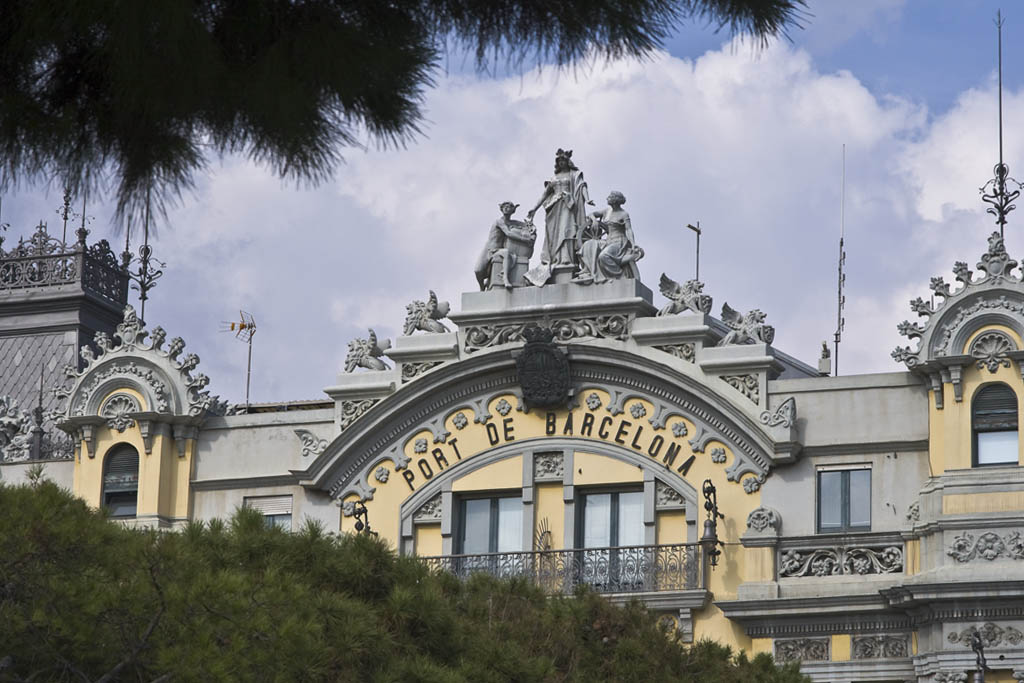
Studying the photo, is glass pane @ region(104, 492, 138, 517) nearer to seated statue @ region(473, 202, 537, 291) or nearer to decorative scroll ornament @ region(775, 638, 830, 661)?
seated statue @ region(473, 202, 537, 291)

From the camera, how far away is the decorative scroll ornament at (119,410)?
40062 millimetres

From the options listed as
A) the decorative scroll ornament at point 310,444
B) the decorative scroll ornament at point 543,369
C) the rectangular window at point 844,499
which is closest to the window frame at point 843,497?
the rectangular window at point 844,499

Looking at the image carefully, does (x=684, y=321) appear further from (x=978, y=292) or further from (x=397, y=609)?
(x=397, y=609)

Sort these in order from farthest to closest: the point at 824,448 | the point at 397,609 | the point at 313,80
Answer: the point at 824,448, the point at 397,609, the point at 313,80

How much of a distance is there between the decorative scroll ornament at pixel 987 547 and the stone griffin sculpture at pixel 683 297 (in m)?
5.71

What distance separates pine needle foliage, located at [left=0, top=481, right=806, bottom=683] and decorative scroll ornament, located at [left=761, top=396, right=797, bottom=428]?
930 centimetres

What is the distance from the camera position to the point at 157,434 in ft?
131

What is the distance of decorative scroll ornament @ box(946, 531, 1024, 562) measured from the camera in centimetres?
3400

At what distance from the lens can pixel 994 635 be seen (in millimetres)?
33875

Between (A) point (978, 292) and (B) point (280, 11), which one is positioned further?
(A) point (978, 292)

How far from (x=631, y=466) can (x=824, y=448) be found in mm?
3094

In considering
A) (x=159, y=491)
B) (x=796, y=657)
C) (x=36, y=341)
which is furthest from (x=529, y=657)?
(x=36, y=341)

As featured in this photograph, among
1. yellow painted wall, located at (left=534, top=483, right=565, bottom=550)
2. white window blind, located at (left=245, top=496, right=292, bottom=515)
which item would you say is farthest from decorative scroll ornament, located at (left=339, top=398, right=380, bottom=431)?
yellow painted wall, located at (left=534, top=483, right=565, bottom=550)

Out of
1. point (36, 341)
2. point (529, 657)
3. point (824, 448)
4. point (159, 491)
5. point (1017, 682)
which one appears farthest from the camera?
point (36, 341)
